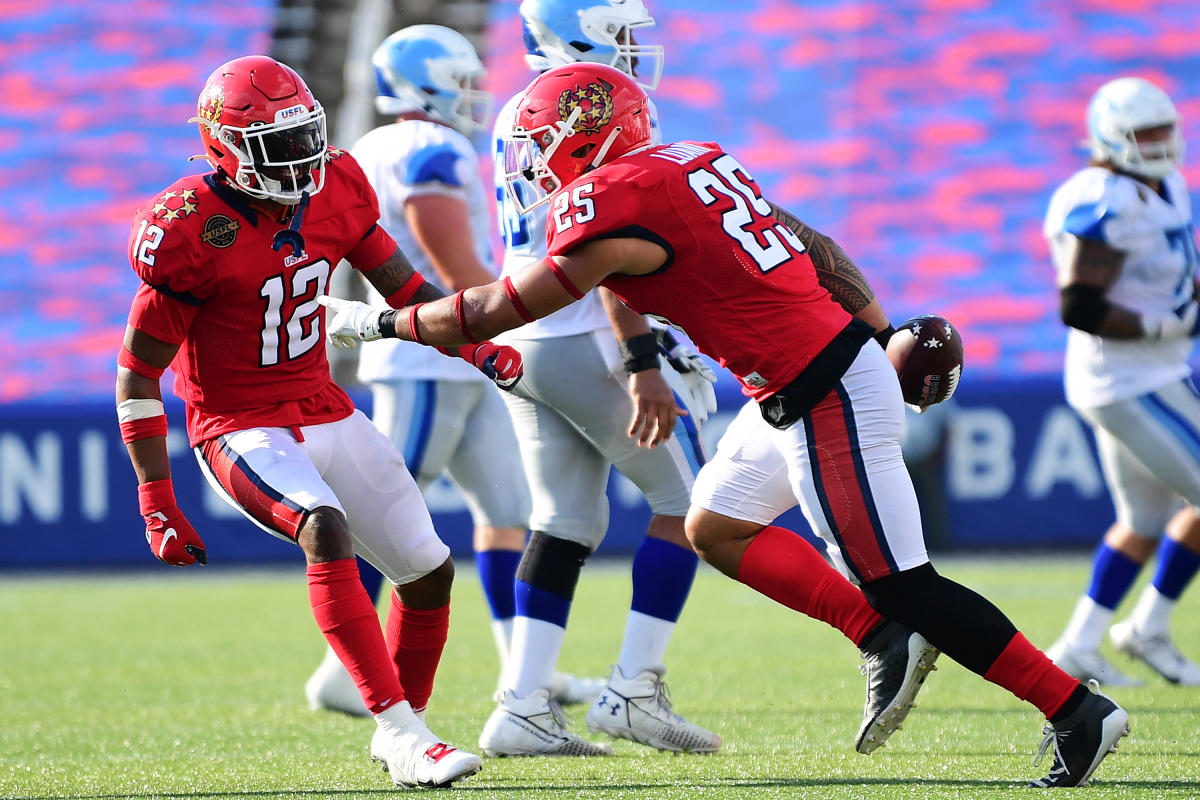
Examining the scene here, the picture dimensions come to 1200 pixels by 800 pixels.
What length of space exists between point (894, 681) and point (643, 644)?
2.62 ft

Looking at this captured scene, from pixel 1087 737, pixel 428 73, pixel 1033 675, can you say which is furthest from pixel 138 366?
pixel 1087 737

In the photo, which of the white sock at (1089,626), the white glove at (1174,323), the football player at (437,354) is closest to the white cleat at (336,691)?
the football player at (437,354)

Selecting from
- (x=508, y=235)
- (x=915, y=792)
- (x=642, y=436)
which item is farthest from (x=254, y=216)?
(x=915, y=792)

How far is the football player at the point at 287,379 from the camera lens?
3.31 metres

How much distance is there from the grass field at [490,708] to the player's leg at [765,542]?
1.07 feet

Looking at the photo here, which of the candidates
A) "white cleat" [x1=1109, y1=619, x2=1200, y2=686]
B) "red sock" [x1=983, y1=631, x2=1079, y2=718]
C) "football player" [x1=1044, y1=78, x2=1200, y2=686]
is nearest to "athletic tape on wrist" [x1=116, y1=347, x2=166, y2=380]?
"red sock" [x1=983, y1=631, x2=1079, y2=718]

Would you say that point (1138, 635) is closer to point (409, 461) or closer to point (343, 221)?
point (409, 461)

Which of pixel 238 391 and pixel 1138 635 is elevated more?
pixel 238 391

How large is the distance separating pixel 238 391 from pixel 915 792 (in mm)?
1711

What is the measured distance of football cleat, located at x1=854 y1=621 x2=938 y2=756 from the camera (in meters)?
3.22

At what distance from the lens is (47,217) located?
11.8 metres

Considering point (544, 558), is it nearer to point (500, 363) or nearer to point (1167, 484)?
point (500, 363)

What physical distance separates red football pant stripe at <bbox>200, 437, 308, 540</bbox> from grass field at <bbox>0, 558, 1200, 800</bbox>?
568 millimetres

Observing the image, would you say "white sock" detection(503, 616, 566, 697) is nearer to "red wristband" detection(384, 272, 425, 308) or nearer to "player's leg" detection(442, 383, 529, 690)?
"player's leg" detection(442, 383, 529, 690)
